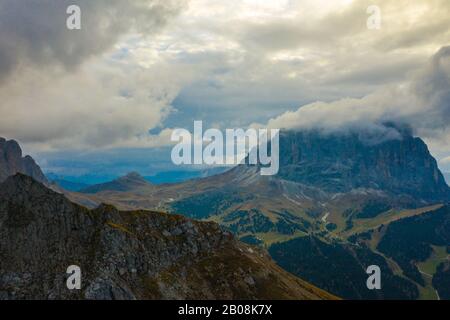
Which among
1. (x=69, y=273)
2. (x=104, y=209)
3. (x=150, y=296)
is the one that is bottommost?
(x=150, y=296)

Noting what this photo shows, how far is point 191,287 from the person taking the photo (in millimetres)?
194750

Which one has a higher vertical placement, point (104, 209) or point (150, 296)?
point (104, 209)

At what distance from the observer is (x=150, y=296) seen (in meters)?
177
